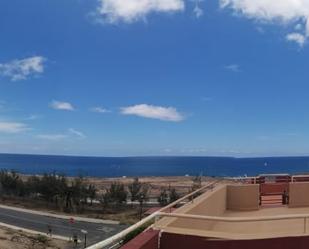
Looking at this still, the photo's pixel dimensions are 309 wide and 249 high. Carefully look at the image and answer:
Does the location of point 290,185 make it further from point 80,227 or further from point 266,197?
point 80,227

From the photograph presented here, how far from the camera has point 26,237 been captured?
61781 mm

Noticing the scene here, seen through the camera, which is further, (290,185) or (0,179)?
(0,179)

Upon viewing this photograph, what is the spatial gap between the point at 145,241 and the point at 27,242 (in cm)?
5560

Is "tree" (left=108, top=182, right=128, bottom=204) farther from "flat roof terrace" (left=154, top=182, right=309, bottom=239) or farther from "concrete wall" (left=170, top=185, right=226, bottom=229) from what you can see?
"concrete wall" (left=170, top=185, right=226, bottom=229)

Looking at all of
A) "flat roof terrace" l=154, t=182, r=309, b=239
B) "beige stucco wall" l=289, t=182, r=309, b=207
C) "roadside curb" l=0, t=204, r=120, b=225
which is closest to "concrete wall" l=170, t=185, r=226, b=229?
"flat roof terrace" l=154, t=182, r=309, b=239

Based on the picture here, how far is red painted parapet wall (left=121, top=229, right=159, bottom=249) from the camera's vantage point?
17.6 ft

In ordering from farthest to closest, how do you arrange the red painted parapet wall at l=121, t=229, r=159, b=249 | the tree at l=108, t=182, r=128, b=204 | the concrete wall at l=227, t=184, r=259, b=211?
the tree at l=108, t=182, r=128, b=204, the concrete wall at l=227, t=184, r=259, b=211, the red painted parapet wall at l=121, t=229, r=159, b=249

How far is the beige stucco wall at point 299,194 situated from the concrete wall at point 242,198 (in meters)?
0.97

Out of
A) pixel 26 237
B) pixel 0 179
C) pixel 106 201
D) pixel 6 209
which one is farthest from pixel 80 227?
pixel 0 179

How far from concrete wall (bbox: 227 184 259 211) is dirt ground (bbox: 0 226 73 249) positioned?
43120mm

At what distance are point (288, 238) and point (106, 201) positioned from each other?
285 feet

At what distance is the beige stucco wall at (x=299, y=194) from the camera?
45.4ft

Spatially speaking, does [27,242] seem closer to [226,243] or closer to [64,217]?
[64,217]

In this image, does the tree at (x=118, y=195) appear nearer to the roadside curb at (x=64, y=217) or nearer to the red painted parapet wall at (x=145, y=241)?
the roadside curb at (x=64, y=217)
